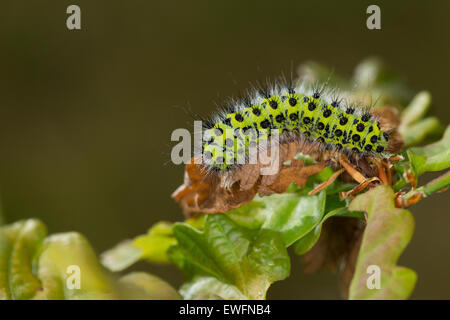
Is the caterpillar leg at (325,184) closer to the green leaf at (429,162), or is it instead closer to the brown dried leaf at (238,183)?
the brown dried leaf at (238,183)

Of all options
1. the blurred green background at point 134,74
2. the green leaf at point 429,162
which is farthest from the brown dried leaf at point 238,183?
the blurred green background at point 134,74

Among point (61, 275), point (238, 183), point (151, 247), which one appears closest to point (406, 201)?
point (238, 183)

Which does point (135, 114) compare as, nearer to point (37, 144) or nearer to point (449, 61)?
point (37, 144)

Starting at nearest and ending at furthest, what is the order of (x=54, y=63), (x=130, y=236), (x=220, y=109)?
1. (x=220, y=109)
2. (x=130, y=236)
3. (x=54, y=63)

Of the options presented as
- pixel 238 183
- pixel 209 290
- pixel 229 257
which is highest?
pixel 238 183

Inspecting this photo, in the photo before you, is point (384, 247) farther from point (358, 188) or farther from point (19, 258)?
point (19, 258)

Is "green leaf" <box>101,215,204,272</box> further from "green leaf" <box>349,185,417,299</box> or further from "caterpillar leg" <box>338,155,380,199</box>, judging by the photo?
"green leaf" <box>349,185,417,299</box>
